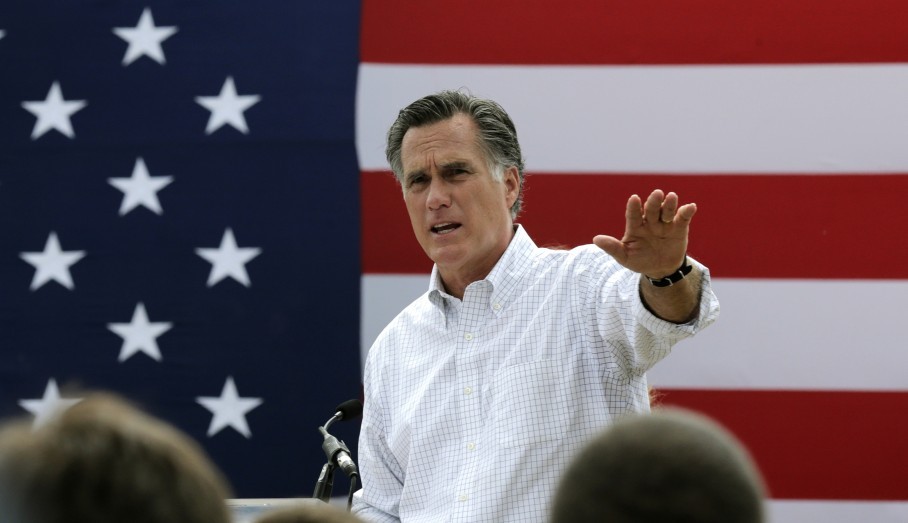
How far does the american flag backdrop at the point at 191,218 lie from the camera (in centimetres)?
287

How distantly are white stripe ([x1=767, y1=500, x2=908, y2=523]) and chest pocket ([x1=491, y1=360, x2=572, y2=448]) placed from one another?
100 cm

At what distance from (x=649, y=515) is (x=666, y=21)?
2.27 m

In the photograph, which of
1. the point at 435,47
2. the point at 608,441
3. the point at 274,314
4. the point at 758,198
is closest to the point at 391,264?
the point at 274,314

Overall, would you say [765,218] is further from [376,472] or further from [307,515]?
[307,515]

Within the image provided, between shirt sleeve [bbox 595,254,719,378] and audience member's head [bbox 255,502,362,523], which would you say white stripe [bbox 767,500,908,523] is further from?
audience member's head [bbox 255,502,362,523]

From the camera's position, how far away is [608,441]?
0.70 meters

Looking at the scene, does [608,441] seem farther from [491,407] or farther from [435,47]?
[435,47]

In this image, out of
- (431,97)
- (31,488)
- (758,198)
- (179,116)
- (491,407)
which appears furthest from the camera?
(179,116)

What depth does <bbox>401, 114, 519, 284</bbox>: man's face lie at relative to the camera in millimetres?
2115

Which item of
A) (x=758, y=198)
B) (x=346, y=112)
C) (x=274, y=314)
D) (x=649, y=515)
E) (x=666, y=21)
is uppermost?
(x=666, y=21)

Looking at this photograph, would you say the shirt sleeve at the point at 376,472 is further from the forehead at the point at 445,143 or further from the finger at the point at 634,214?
the finger at the point at 634,214

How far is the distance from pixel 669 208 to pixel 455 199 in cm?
64

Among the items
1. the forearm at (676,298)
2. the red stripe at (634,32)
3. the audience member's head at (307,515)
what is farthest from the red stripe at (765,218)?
the audience member's head at (307,515)

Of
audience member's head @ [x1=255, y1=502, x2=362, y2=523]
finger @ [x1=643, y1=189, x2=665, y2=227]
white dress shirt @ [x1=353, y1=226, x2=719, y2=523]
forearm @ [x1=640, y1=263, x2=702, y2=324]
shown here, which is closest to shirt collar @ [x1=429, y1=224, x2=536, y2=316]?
white dress shirt @ [x1=353, y1=226, x2=719, y2=523]
